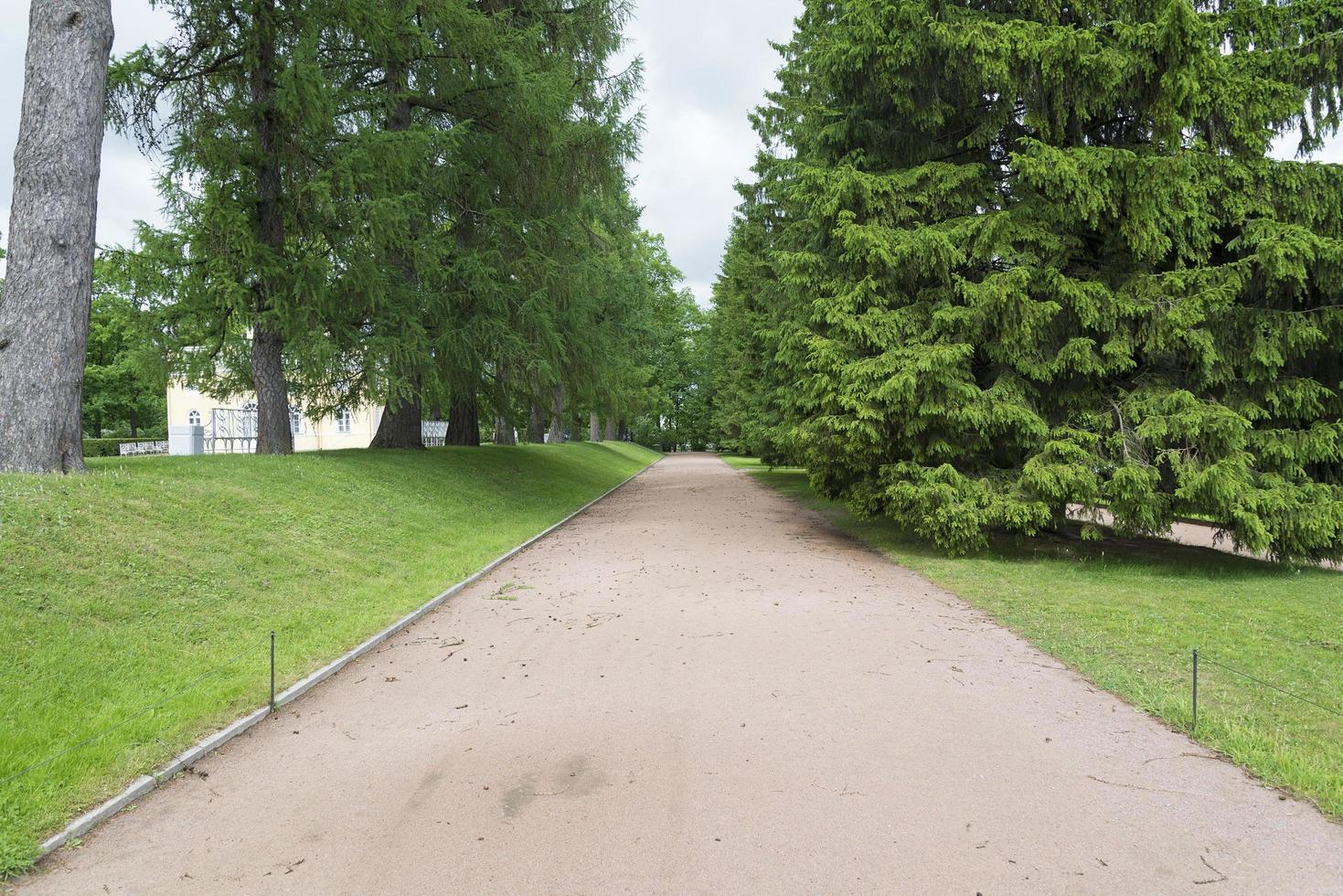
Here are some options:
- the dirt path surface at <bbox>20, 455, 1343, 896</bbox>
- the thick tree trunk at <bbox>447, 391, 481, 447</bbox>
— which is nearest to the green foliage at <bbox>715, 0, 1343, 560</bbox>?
the dirt path surface at <bbox>20, 455, 1343, 896</bbox>

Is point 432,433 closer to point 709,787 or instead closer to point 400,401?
point 400,401

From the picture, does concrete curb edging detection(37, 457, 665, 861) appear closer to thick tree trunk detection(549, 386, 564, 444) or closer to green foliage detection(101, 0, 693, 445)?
green foliage detection(101, 0, 693, 445)

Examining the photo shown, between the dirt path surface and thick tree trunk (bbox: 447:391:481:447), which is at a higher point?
thick tree trunk (bbox: 447:391:481:447)

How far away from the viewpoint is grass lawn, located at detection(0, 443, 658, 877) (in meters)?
4.13

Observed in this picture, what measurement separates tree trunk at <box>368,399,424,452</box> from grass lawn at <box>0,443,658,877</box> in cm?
447

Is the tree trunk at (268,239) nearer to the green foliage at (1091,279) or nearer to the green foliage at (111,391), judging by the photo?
the green foliage at (1091,279)

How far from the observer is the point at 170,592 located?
6375 millimetres

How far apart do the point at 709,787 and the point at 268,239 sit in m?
12.4

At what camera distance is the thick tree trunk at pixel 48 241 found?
7.76 m

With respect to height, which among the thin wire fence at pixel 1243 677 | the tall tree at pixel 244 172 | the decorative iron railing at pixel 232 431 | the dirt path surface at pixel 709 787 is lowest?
the dirt path surface at pixel 709 787

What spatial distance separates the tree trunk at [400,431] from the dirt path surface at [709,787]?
10.9 m

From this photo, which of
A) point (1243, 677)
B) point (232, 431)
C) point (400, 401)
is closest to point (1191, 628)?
point (1243, 677)

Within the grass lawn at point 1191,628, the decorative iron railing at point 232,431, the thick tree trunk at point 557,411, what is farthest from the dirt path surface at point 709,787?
the decorative iron railing at point 232,431

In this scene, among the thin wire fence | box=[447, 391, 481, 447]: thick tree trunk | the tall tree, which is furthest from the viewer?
box=[447, 391, 481, 447]: thick tree trunk
